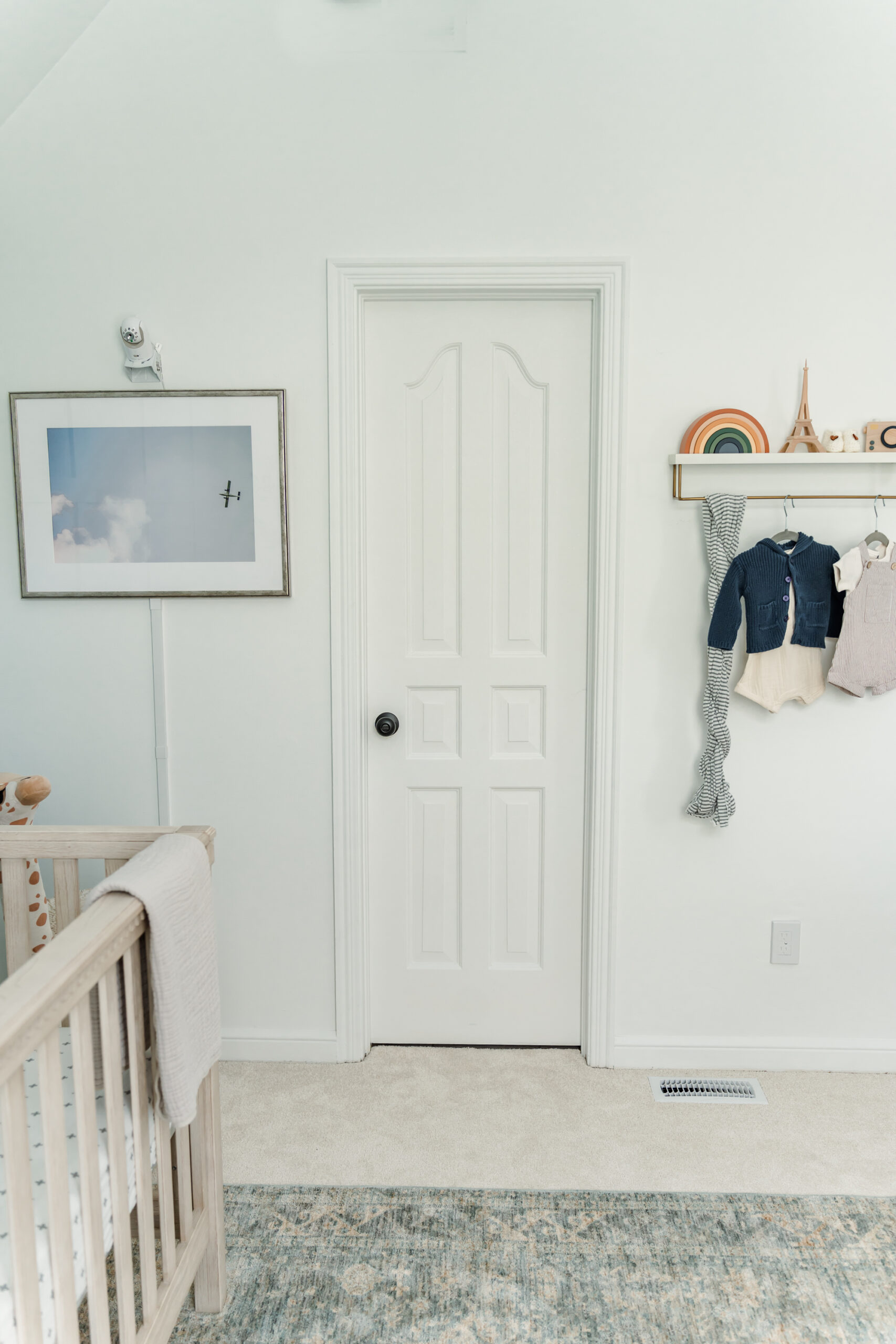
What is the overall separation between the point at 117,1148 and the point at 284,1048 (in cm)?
114

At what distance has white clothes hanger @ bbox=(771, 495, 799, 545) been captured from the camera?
1983 millimetres

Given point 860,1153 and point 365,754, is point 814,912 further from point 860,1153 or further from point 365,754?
point 365,754

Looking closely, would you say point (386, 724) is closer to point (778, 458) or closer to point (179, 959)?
point (179, 959)

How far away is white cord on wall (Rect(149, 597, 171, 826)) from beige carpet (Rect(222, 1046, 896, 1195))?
0.72m

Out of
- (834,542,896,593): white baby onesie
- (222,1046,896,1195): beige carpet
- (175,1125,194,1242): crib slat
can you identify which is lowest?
(222,1046,896,1195): beige carpet

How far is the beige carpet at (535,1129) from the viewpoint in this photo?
173 centimetres

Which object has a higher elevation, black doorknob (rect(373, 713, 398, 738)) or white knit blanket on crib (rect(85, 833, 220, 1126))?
black doorknob (rect(373, 713, 398, 738))

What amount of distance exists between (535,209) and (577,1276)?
87.8 inches

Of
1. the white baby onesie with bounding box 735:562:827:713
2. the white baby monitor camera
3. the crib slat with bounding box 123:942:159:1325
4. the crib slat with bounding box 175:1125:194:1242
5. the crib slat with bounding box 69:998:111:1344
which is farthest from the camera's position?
the white baby onesie with bounding box 735:562:827:713

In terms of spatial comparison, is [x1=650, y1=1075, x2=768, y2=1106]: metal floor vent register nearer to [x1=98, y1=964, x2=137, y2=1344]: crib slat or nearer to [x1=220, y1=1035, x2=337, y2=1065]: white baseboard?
[x1=220, y1=1035, x2=337, y2=1065]: white baseboard

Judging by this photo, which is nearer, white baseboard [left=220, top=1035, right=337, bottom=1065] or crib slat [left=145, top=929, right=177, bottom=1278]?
crib slat [left=145, top=929, right=177, bottom=1278]

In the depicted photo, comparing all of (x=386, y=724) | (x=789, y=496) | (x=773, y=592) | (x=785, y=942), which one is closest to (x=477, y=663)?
(x=386, y=724)

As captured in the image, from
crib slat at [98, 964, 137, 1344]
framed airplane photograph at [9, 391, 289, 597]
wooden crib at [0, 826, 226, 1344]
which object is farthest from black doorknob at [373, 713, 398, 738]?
crib slat at [98, 964, 137, 1344]

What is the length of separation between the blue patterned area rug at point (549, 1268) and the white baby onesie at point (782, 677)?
1.07 m
